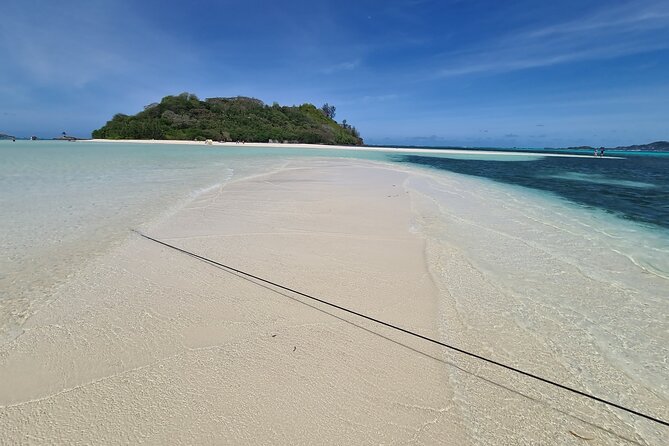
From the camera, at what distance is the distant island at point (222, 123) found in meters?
73.4

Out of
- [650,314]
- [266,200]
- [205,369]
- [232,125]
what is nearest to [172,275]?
[205,369]

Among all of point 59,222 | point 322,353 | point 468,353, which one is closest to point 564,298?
point 468,353

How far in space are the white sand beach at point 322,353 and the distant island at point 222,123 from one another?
7771 cm

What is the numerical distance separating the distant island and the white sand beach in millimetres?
77707

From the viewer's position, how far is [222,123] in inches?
3177

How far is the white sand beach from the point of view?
5.76ft

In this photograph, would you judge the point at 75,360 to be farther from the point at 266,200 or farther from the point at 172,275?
the point at 266,200

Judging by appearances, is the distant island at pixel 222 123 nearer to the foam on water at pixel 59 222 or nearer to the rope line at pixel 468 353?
the foam on water at pixel 59 222

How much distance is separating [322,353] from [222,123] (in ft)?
288

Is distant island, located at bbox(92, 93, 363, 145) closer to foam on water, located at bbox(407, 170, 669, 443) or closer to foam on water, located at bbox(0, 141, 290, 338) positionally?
foam on water, located at bbox(0, 141, 290, 338)

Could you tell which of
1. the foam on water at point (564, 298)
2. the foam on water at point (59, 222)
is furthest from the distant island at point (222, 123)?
the foam on water at point (564, 298)

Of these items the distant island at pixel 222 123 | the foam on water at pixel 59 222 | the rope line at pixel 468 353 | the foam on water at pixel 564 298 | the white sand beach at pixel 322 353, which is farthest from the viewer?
the distant island at pixel 222 123

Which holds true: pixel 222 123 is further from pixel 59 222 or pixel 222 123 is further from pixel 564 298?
pixel 564 298

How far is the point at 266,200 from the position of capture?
315 inches
